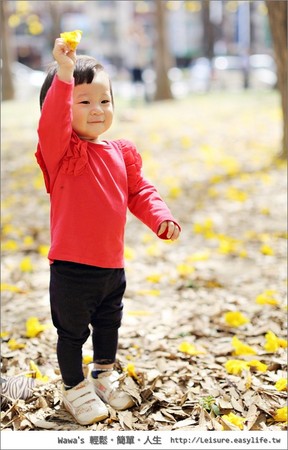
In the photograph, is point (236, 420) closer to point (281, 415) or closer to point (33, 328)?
point (281, 415)

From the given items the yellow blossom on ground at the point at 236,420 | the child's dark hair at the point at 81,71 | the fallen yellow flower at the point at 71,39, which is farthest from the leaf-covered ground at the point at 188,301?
the fallen yellow flower at the point at 71,39

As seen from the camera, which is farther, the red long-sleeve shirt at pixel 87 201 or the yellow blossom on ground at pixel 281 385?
the yellow blossom on ground at pixel 281 385

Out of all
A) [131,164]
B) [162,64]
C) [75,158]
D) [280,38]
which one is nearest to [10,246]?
[131,164]

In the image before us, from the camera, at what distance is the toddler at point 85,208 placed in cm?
222

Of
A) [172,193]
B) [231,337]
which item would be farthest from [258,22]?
[231,337]

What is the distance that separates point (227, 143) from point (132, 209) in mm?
7244

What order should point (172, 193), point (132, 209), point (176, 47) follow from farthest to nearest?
point (176, 47) < point (172, 193) < point (132, 209)

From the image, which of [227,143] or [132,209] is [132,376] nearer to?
[132,209]

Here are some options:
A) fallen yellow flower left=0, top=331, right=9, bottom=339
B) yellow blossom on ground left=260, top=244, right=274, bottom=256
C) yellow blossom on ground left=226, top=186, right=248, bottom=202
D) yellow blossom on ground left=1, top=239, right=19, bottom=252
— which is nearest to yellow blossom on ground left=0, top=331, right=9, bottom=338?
fallen yellow flower left=0, top=331, right=9, bottom=339

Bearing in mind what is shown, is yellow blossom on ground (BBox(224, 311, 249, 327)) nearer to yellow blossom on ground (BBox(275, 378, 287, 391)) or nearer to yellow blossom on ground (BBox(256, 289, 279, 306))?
yellow blossom on ground (BBox(256, 289, 279, 306))

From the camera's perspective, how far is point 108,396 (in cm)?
260

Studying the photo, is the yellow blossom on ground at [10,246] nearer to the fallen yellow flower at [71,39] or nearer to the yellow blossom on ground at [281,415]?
the yellow blossom on ground at [281,415]

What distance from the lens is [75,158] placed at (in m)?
2.23

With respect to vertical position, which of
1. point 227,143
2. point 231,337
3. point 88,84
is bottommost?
point 231,337
